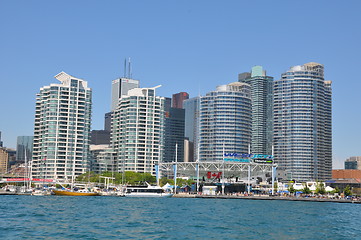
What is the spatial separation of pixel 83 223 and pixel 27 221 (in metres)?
8.82

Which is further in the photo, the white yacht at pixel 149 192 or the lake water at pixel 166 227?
the white yacht at pixel 149 192

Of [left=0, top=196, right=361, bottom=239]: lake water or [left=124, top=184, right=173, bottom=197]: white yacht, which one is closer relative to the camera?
[left=0, top=196, right=361, bottom=239]: lake water

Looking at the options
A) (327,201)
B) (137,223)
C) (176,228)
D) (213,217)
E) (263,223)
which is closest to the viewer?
(176,228)

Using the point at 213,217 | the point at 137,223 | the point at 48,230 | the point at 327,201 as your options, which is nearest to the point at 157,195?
the point at 327,201

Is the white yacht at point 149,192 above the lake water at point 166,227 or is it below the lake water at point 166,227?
below

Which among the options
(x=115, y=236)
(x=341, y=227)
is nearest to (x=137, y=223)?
(x=115, y=236)

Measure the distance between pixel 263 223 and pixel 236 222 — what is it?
451cm

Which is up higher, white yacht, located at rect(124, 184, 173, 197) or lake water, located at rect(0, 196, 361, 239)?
lake water, located at rect(0, 196, 361, 239)

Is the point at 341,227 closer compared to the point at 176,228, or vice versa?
the point at 176,228

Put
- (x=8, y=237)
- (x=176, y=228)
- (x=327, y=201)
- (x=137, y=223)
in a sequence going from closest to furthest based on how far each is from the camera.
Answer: (x=8, y=237), (x=176, y=228), (x=137, y=223), (x=327, y=201)

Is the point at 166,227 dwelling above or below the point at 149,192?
above

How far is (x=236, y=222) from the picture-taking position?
84.7 meters

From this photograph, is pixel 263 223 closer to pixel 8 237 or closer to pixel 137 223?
pixel 137 223

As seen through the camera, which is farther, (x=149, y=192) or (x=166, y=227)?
(x=149, y=192)
